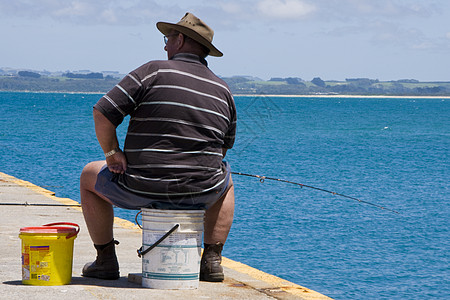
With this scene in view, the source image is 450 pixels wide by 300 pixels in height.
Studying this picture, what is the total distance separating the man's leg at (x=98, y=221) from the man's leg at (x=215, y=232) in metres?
0.53

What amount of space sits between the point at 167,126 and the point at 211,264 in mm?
946

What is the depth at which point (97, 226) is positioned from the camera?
14.4ft

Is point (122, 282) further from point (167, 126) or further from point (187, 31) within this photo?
point (187, 31)

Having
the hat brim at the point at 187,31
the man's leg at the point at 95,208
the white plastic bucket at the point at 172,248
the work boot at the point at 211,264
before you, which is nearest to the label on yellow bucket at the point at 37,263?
the man's leg at the point at 95,208

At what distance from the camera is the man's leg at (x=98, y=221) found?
4289 mm

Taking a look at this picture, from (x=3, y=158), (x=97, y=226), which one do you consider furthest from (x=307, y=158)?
(x=97, y=226)

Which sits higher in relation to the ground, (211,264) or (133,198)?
(133,198)

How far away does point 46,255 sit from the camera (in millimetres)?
4090

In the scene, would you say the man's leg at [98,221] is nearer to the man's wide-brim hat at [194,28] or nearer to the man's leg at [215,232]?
the man's leg at [215,232]

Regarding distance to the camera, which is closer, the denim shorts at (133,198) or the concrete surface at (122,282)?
the concrete surface at (122,282)

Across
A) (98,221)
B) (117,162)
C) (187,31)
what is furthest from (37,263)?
(187,31)

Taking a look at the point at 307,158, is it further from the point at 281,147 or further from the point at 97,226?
the point at 97,226

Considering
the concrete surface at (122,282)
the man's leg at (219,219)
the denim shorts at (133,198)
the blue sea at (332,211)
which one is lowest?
the blue sea at (332,211)

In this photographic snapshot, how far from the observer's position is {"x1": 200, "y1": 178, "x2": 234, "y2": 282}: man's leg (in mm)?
4430
